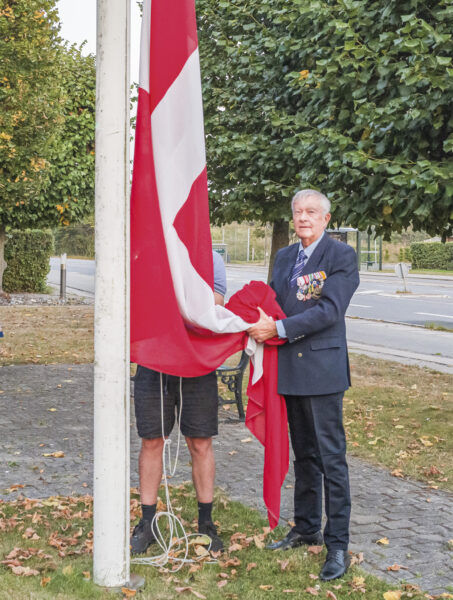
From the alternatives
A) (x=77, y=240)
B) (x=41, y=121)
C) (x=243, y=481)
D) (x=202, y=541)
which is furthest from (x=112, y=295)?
(x=77, y=240)

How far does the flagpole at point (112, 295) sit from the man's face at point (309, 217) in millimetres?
990

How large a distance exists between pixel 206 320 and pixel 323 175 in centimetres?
358

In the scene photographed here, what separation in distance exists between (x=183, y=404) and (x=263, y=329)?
2.08ft

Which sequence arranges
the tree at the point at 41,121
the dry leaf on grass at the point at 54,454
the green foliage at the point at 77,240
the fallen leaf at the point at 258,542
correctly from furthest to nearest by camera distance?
the green foliage at the point at 77,240
the tree at the point at 41,121
the dry leaf on grass at the point at 54,454
the fallen leaf at the point at 258,542

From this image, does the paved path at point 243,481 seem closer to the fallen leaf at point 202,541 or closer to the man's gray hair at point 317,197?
the fallen leaf at point 202,541

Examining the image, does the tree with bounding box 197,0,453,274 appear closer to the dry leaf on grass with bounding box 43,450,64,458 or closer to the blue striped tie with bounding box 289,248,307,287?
the blue striped tie with bounding box 289,248,307,287

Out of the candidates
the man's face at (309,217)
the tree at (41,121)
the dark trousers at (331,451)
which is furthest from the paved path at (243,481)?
the tree at (41,121)

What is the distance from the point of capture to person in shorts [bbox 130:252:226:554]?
13.6ft

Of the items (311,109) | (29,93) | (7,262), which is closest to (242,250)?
(7,262)

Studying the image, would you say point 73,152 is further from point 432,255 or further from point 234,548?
point 432,255

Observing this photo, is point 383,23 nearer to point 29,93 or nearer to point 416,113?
point 416,113

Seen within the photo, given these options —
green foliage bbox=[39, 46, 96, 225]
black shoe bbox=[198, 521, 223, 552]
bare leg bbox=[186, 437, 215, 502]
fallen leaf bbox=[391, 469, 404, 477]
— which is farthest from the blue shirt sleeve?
green foliage bbox=[39, 46, 96, 225]

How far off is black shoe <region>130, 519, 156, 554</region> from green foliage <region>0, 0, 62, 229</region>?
12235 mm

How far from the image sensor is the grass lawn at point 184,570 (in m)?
3.65
